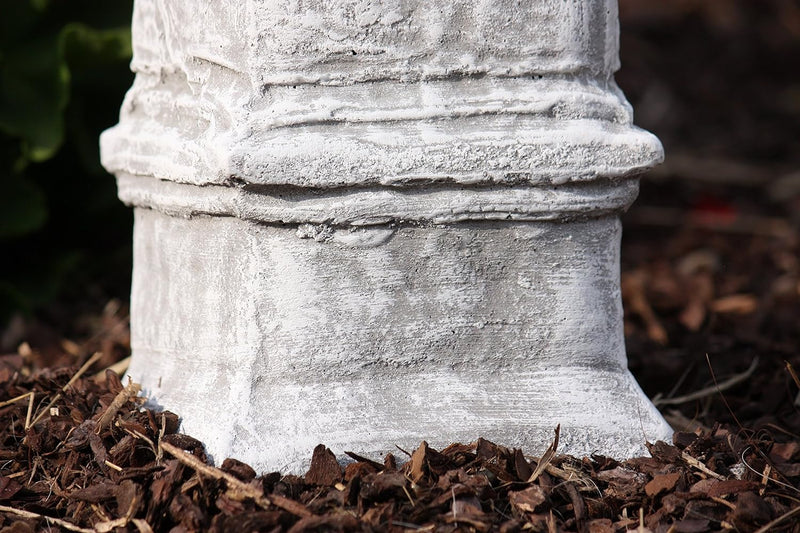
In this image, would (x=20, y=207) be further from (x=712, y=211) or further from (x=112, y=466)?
(x=712, y=211)

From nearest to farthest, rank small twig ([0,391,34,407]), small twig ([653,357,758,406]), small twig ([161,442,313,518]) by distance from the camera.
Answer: small twig ([161,442,313,518]), small twig ([0,391,34,407]), small twig ([653,357,758,406])

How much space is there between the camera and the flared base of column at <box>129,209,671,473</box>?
1.70 m

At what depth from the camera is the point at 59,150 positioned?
3490 mm

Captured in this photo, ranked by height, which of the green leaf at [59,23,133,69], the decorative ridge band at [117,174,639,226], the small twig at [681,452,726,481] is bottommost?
the small twig at [681,452,726,481]

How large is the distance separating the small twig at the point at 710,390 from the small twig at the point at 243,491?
1.07 meters

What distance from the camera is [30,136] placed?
9.83 feet

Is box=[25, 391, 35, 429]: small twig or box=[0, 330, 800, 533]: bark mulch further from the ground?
box=[0, 330, 800, 533]: bark mulch

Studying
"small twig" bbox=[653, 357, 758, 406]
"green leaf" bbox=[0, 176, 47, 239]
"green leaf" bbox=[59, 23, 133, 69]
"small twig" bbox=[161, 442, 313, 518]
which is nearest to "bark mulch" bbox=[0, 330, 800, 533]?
"small twig" bbox=[161, 442, 313, 518]

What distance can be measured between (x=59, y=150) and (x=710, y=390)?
2.55m

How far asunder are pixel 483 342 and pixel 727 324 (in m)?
1.67

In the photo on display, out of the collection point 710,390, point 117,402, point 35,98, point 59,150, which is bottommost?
point 710,390

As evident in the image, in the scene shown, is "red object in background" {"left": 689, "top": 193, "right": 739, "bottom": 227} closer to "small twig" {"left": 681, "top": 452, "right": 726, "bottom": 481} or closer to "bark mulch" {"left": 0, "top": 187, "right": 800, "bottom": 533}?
"bark mulch" {"left": 0, "top": 187, "right": 800, "bottom": 533}

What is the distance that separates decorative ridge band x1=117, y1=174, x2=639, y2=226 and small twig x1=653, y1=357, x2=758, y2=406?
663 millimetres

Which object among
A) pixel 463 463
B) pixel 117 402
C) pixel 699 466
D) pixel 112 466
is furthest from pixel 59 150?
pixel 699 466
